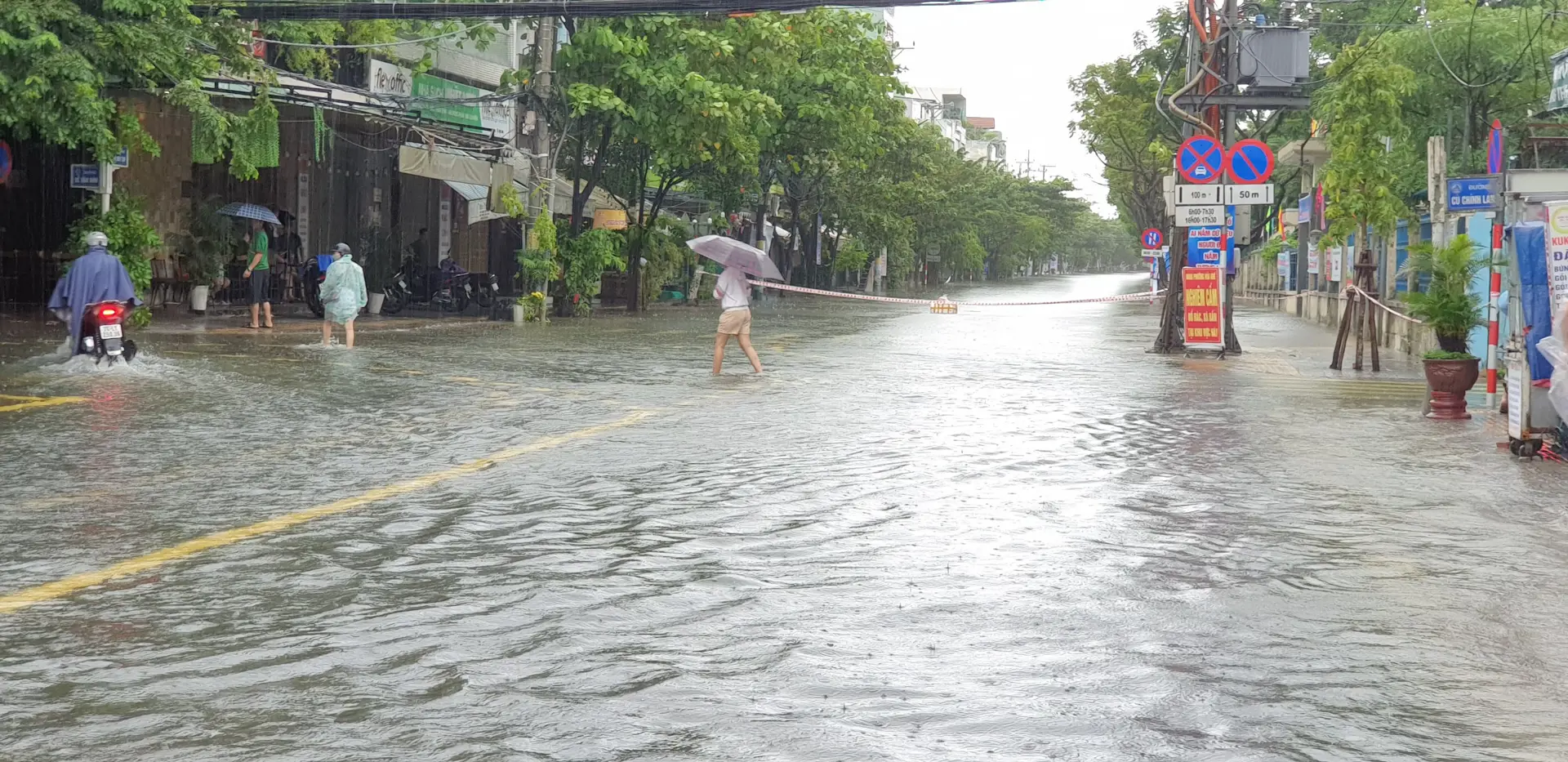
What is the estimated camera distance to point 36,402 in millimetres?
14766

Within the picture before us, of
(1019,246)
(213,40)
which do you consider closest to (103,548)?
(213,40)

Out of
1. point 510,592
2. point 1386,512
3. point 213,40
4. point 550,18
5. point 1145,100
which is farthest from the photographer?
point 1145,100

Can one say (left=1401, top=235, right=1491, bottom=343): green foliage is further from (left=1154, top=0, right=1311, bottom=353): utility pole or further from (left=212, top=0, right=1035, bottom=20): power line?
(left=1154, top=0, right=1311, bottom=353): utility pole

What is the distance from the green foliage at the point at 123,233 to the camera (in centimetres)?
2347

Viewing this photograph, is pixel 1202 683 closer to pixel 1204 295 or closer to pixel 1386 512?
pixel 1386 512

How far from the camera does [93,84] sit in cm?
2042

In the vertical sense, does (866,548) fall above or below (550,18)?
below

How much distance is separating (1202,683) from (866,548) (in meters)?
2.74

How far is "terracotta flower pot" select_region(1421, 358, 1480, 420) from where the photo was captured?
1526cm

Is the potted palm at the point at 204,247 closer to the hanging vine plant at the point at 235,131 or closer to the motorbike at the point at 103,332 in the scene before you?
the hanging vine plant at the point at 235,131

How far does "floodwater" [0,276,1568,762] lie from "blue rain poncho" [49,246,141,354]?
2399 mm

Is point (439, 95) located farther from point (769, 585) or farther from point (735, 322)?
point (769, 585)

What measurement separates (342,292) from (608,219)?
1818 centimetres

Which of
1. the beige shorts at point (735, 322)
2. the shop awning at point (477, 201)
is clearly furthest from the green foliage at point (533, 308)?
the beige shorts at point (735, 322)
